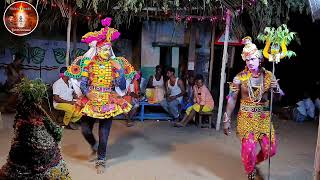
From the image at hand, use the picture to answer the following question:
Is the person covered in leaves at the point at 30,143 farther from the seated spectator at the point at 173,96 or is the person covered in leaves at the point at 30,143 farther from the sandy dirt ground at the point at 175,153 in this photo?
the seated spectator at the point at 173,96

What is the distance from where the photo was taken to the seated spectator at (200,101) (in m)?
8.74

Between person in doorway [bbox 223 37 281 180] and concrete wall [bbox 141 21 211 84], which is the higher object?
concrete wall [bbox 141 21 211 84]

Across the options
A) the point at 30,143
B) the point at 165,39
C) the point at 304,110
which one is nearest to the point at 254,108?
the point at 30,143

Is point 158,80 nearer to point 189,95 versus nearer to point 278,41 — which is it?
point 189,95

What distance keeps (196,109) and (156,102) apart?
1.06 metres

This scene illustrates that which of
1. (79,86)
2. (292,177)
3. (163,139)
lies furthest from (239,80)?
(163,139)

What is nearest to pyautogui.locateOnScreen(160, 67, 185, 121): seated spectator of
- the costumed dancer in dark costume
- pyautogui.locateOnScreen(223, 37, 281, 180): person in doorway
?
the costumed dancer in dark costume

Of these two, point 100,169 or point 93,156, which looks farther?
point 93,156

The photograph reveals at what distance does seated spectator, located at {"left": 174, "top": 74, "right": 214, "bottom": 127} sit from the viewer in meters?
8.74

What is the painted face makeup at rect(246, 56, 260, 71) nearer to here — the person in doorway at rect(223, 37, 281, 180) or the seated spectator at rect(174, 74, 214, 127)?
the person in doorway at rect(223, 37, 281, 180)

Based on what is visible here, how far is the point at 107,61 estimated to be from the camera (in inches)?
230

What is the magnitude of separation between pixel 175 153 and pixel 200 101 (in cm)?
218

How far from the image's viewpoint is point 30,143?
3.17 meters

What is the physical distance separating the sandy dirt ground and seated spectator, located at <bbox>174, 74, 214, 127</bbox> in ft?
1.10
